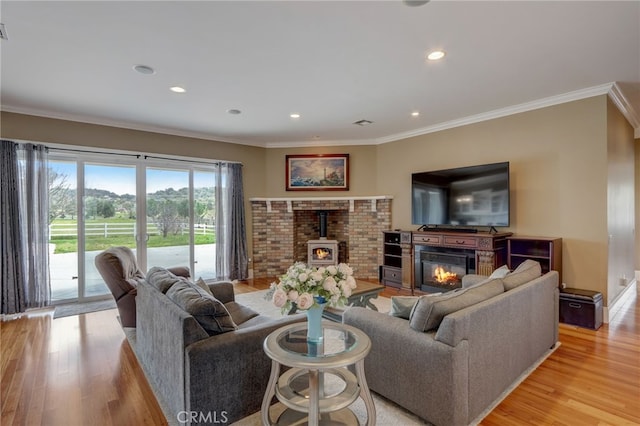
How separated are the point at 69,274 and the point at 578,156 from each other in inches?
286

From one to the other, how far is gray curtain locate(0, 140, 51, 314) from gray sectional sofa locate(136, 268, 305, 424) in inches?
130

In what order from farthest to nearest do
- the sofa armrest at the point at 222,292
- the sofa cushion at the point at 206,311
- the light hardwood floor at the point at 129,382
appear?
the sofa armrest at the point at 222,292 → the light hardwood floor at the point at 129,382 → the sofa cushion at the point at 206,311

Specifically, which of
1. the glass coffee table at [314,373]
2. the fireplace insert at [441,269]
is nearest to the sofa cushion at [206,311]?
the glass coffee table at [314,373]

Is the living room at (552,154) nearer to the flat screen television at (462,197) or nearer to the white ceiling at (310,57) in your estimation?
the white ceiling at (310,57)

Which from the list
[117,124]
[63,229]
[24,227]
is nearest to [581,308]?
[117,124]

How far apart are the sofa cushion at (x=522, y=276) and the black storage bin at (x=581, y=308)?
118 cm

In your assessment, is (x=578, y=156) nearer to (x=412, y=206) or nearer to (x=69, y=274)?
(x=412, y=206)

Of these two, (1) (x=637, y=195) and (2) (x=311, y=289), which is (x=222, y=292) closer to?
(2) (x=311, y=289)

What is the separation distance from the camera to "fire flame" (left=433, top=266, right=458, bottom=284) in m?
4.77

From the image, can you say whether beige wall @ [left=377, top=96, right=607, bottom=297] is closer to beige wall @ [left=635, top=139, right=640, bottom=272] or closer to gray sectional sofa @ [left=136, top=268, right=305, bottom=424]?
beige wall @ [left=635, top=139, right=640, bottom=272]

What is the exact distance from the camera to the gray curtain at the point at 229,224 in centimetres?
602

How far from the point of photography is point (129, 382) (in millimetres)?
2518

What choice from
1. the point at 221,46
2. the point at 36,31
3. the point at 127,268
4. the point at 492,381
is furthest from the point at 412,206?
the point at 36,31

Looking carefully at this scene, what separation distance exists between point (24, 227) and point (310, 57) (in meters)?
4.44
